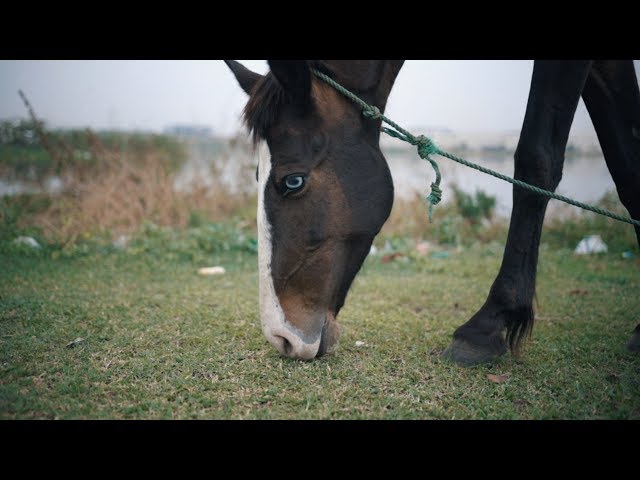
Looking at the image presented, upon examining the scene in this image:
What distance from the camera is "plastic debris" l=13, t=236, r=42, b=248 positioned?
5.45m

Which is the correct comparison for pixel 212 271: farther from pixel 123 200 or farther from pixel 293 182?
pixel 293 182

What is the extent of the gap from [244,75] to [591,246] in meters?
5.39

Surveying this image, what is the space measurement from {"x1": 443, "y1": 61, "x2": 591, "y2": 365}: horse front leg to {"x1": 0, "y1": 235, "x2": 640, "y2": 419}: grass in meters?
0.14

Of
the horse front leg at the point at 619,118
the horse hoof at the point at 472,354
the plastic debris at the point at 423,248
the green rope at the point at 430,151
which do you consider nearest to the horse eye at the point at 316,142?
the green rope at the point at 430,151

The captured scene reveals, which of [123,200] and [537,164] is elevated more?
[537,164]

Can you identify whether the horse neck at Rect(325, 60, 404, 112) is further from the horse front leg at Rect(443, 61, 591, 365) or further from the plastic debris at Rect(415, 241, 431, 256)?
the plastic debris at Rect(415, 241, 431, 256)

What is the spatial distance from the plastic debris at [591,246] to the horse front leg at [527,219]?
3.95m

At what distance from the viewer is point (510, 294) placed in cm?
267

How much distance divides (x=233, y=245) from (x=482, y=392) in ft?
13.8

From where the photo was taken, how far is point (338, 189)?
2.36 m

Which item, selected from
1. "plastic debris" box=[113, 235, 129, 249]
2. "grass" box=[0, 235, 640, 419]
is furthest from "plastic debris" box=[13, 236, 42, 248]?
"plastic debris" box=[113, 235, 129, 249]

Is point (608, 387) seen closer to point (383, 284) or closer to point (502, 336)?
point (502, 336)

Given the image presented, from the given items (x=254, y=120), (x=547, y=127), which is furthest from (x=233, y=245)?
(x=547, y=127)

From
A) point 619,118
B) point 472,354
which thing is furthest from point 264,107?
point 619,118
